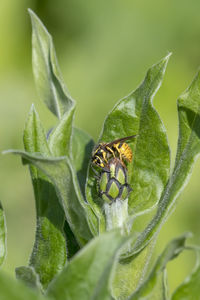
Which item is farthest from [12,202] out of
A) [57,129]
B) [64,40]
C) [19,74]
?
[57,129]

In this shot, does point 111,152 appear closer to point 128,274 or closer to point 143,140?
point 143,140

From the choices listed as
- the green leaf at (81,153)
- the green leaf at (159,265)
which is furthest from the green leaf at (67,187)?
the green leaf at (81,153)

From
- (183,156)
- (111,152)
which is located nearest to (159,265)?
Answer: (183,156)

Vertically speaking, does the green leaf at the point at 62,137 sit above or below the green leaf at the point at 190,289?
above

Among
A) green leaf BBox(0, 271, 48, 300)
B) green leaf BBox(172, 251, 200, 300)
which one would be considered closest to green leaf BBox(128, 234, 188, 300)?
green leaf BBox(172, 251, 200, 300)

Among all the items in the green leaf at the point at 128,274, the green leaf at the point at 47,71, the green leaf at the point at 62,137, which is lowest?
the green leaf at the point at 128,274

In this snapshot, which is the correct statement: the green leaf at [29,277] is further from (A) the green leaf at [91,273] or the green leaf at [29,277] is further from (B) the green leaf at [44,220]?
(B) the green leaf at [44,220]

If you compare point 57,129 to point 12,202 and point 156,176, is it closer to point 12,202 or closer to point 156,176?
point 156,176
